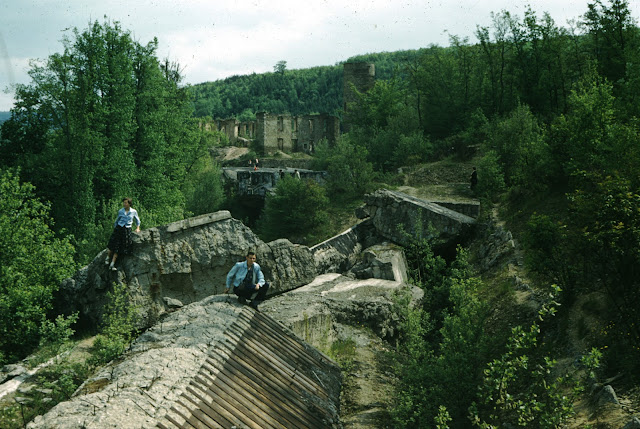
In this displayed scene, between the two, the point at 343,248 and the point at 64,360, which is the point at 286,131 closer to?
the point at 343,248

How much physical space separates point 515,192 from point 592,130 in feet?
17.5

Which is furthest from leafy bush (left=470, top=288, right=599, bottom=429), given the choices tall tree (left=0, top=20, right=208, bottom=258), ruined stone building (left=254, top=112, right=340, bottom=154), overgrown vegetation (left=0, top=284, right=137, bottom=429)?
ruined stone building (left=254, top=112, right=340, bottom=154)

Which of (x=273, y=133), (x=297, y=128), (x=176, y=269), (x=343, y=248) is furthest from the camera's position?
(x=297, y=128)

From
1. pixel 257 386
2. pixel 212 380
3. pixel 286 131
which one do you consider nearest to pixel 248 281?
pixel 257 386

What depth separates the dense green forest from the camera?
24.6 ft

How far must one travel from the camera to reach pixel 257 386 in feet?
22.8

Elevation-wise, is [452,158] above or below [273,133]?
below

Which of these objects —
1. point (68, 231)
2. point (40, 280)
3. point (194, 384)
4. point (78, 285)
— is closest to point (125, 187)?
point (68, 231)

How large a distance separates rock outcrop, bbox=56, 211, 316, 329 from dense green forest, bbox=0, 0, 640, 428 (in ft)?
3.68

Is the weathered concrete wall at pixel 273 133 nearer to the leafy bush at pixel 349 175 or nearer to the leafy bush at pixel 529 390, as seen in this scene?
the leafy bush at pixel 349 175

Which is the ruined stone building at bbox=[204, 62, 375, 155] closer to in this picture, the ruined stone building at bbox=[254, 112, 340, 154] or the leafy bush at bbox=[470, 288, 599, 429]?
the ruined stone building at bbox=[254, 112, 340, 154]

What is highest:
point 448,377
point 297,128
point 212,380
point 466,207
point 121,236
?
point 297,128

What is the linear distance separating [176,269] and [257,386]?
5.59 metres

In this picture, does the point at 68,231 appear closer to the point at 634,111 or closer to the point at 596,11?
the point at 634,111
